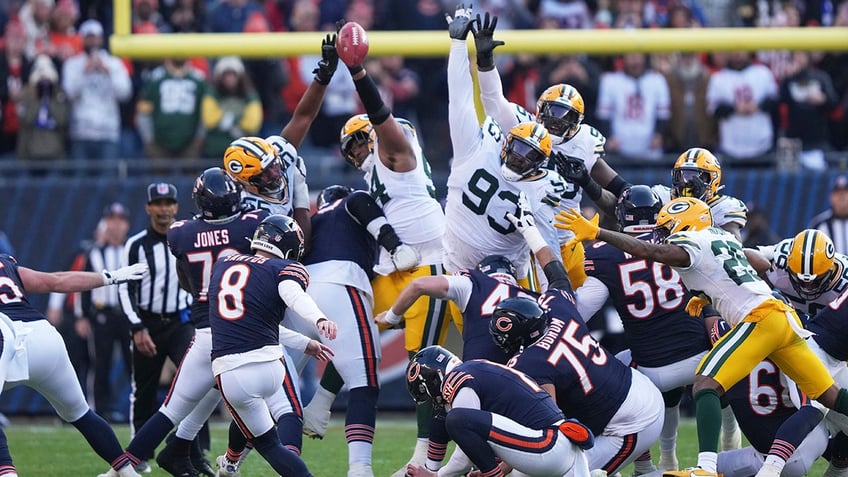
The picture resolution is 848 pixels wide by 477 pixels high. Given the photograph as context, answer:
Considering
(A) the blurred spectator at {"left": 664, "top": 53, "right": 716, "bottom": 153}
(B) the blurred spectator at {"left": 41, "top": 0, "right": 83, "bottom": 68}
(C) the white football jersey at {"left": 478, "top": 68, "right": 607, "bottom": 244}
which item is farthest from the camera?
(B) the blurred spectator at {"left": 41, "top": 0, "right": 83, "bottom": 68}

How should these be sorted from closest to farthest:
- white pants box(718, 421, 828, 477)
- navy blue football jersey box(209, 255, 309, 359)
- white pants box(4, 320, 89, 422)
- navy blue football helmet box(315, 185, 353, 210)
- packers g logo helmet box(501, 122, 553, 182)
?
navy blue football jersey box(209, 255, 309, 359), white pants box(4, 320, 89, 422), white pants box(718, 421, 828, 477), packers g logo helmet box(501, 122, 553, 182), navy blue football helmet box(315, 185, 353, 210)

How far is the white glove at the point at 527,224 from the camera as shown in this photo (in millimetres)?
7914

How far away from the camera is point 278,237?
24.7 ft

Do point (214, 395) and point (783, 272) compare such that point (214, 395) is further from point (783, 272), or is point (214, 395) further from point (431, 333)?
point (783, 272)

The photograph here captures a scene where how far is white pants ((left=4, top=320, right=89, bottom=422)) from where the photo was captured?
7477 mm

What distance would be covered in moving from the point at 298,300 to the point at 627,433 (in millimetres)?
1869

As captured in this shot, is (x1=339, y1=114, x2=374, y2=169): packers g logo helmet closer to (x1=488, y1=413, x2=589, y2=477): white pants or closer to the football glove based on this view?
the football glove

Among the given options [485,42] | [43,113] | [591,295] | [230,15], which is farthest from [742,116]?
[43,113]

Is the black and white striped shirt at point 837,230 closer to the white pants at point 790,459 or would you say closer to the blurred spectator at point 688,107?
the blurred spectator at point 688,107

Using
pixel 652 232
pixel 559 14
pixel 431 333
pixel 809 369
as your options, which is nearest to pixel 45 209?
pixel 559 14

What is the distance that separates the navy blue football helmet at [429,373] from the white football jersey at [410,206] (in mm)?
1534

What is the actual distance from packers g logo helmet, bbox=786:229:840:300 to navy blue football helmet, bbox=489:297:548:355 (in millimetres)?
1644

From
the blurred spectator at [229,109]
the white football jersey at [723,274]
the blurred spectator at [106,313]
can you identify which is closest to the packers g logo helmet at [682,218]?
the white football jersey at [723,274]

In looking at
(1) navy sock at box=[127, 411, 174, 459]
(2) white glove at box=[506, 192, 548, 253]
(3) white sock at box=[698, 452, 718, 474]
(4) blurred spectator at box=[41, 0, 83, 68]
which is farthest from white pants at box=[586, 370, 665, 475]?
(4) blurred spectator at box=[41, 0, 83, 68]
